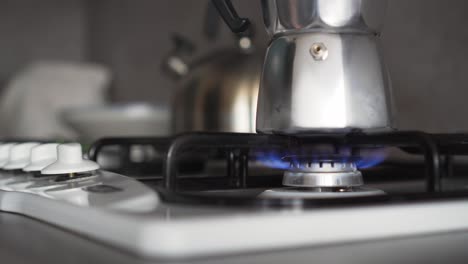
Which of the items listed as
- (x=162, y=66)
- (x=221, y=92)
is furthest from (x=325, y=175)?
(x=162, y=66)

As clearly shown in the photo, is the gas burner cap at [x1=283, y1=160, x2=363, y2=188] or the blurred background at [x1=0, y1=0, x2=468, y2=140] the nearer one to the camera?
the gas burner cap at [x1=283, y1=160, x2=363, y2=188]

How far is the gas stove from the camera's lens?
1.05ft

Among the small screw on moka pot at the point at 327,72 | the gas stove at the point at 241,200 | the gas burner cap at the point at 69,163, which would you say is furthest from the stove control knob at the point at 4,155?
the small screw on moka pot at the point at 327,72

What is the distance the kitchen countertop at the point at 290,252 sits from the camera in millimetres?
315

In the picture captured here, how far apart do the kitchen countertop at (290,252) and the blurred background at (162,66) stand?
463 millimetres

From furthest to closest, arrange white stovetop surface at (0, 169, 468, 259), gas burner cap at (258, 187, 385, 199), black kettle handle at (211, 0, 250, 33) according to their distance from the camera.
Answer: black kettle handle at (211, 0, 250, 33) → gas burner cap at (258, 187, 385, 199) → white stovetop surface at (0, 169, 468, 259)

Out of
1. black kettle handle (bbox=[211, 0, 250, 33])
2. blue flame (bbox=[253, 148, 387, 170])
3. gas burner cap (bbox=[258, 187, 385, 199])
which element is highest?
black kettle handle (bbox=[211, 0, 250, 33])

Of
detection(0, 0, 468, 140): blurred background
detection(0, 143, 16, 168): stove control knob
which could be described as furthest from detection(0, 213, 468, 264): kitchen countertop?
detection(0, 0, 468, 140): blurred background

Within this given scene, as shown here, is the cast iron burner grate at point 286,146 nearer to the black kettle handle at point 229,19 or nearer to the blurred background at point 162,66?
the black kettle handle at point 229,19

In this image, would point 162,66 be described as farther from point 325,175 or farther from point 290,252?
point 290,252

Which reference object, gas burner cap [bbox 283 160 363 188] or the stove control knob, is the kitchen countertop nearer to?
gas burner cap [bbox 283 160 363 188]

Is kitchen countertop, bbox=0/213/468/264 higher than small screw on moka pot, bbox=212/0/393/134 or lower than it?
lower

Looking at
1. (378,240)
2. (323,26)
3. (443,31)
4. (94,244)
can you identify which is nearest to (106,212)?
(94,244)

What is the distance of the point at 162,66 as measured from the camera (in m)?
1.24
